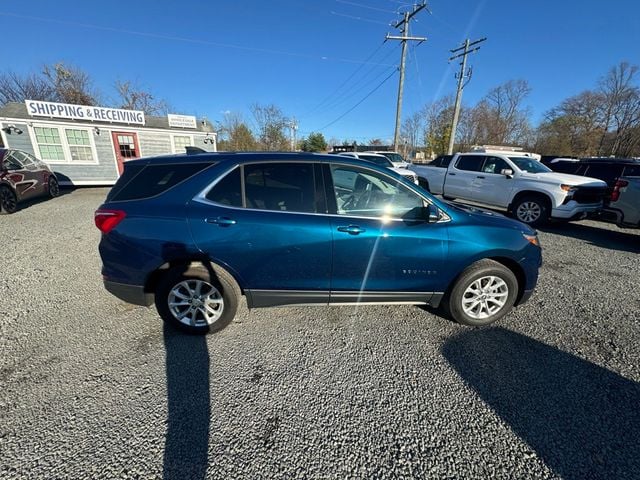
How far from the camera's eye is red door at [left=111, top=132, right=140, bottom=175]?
13.2 meters

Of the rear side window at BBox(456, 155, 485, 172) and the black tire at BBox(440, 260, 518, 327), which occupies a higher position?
the rear side window at BBox(456, 155, 485, 172)

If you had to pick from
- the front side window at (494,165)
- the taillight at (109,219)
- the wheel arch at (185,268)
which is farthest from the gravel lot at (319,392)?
the front side window at (494,165)

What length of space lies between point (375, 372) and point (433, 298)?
3.30 ft

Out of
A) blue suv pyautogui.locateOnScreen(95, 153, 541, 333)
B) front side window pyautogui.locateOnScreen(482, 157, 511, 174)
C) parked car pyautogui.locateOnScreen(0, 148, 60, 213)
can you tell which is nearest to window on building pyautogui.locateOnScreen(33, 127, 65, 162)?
parked car pyautogui.locateOnScreen(0, 148, 60, 213)

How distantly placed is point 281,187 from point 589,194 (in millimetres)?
7954

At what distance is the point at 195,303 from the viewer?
8.81 feet

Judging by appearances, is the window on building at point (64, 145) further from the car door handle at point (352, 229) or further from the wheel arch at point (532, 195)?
the wheel arch at point (532, 195)

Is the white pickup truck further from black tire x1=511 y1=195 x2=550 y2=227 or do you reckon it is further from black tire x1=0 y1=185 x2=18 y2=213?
black tire x1=0 y1=185 x2=18 y2=213

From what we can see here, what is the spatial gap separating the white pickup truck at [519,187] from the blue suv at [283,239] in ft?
17.1

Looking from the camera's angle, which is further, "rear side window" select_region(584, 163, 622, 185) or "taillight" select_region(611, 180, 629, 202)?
"rear side window" select_region(584, 163, 622, 185)

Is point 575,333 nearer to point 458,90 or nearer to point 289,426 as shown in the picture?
point 289,426

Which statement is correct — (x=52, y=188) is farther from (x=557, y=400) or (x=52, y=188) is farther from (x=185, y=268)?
(x=557, y=400)

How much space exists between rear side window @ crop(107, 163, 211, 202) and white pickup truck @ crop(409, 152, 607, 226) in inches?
306

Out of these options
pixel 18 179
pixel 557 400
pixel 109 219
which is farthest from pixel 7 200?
pixel 557 400
